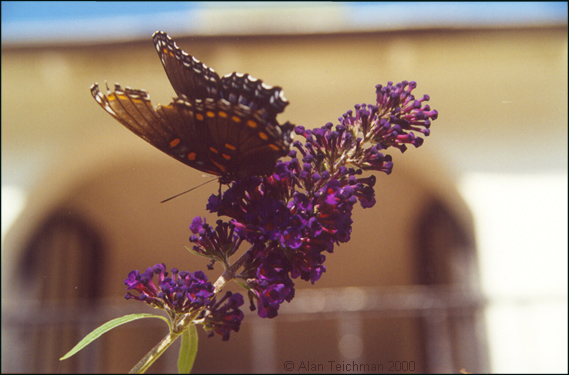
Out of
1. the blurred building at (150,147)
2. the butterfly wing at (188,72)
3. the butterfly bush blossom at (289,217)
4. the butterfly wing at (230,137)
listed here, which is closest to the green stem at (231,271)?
the butterfly bush blossom at (289,217)

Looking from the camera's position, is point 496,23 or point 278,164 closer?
point 278,164

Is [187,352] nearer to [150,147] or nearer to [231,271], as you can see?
[231,271]

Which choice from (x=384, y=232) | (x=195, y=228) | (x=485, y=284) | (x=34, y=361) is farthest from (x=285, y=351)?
(x=195, y=228)

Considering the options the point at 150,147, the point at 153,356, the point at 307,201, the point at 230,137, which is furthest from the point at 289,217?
the point at 150,147

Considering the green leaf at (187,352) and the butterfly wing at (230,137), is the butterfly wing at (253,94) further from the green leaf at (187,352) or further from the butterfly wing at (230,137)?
the green leaf at (187,352)

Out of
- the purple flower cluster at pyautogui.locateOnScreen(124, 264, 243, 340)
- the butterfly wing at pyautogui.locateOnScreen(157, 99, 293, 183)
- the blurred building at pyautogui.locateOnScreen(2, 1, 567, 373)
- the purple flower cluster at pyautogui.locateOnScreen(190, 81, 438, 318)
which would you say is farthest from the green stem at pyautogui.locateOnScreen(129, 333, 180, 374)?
the blurred building at pyautogui.locateOnScreen(2, 1, 567, 373)

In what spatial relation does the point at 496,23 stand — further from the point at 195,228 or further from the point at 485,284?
the point at 195,228

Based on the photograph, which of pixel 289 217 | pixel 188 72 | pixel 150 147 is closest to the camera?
pixel 289 217
